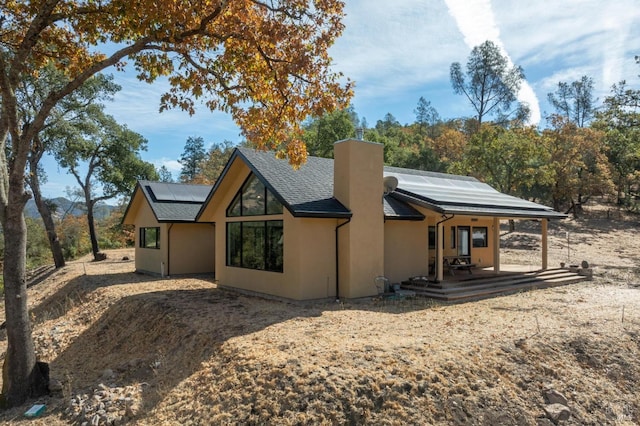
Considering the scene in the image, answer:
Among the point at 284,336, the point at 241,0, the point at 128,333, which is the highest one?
the point at 241,0

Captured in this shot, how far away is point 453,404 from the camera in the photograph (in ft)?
18.1

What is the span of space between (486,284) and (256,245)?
7314 mm

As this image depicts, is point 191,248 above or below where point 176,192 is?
below

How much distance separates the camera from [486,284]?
12.9m

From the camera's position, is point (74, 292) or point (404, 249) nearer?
point (404, 249)

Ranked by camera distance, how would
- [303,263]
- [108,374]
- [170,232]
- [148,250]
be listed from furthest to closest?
1. [148,250]
2. [170,232]
3. [303,263]
4. [108,374]

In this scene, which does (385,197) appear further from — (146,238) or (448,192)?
(146,238)

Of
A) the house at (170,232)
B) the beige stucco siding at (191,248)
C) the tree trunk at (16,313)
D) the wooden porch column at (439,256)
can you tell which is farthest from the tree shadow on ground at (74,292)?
the wooden porch column at (439,256)

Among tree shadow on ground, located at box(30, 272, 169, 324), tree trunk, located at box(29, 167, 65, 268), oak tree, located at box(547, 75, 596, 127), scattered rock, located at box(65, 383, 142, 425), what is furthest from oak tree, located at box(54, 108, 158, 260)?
oak tree, located at box(547, 75, 596, 127)

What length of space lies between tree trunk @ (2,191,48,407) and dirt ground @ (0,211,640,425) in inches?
14.3

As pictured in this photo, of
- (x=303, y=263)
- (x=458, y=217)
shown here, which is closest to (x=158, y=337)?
(x=303, y=263)

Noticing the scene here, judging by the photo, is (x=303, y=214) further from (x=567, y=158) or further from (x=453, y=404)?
(x=567, y=158)

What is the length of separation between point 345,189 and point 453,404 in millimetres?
6764

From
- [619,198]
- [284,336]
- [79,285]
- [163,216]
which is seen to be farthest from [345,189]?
[619,198]
